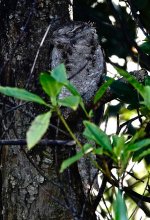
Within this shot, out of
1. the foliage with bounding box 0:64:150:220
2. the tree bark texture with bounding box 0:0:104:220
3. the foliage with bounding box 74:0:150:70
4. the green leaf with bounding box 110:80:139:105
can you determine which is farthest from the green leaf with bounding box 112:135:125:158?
the foliage with bounding box 74:0:150:70

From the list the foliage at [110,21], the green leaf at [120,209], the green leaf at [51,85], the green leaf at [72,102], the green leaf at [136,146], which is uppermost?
the foliage at [110,21]

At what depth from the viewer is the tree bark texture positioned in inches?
67.7

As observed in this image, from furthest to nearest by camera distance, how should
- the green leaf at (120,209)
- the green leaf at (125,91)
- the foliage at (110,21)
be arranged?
the foliage at (110,21), the green leaf at (125,91), the green leaf at (120,209)

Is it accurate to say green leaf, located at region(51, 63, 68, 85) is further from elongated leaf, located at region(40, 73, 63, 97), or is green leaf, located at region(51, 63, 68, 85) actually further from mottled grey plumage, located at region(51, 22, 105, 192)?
mottled grey plumage, located at region(51, 22, 105, 192)

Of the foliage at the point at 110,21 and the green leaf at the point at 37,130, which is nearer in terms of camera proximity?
the green leaf at the point at 37,130

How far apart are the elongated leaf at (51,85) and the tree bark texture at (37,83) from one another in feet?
2.36

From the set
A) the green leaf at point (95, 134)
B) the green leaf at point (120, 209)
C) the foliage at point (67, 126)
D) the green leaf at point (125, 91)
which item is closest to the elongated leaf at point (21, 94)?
the foliage at point (67, 126)

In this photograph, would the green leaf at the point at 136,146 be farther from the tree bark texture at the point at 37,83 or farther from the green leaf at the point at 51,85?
the tree bark texture at the point at 37,83

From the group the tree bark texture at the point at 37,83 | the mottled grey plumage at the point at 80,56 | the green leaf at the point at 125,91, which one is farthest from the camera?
the mottled grey plumage at the point at 80,56

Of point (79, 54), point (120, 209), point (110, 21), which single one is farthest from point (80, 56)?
point (120, 209)

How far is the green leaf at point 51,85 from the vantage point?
932 mm

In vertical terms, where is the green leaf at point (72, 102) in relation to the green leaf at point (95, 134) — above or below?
above

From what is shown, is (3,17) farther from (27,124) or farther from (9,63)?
(27,124)

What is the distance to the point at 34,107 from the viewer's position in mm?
1769
